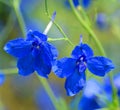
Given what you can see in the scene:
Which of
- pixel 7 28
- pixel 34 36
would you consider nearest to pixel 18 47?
pixel 34 36

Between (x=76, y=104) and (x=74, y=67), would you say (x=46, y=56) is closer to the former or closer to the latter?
(x=74, y=67)

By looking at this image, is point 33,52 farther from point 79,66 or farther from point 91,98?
point 91,98

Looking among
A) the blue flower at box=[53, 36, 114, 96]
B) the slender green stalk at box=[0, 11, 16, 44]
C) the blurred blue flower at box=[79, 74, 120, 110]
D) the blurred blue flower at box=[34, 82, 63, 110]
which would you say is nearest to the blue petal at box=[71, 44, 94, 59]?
the blue flower at box=[53, 36, 114, 96]

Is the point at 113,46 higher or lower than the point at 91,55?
lower

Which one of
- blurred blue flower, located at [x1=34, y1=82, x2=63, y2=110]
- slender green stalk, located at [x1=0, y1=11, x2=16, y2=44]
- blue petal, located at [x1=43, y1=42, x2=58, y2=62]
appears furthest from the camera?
blurred blue flower, located at [x1=34, y1=82, x2=63, y2=110]

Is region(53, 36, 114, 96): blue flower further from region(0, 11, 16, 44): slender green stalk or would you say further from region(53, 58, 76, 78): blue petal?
region(0, 11, 16, 44): slender green stalk

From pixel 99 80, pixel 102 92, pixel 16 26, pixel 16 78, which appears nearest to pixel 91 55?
pixel 102 92
